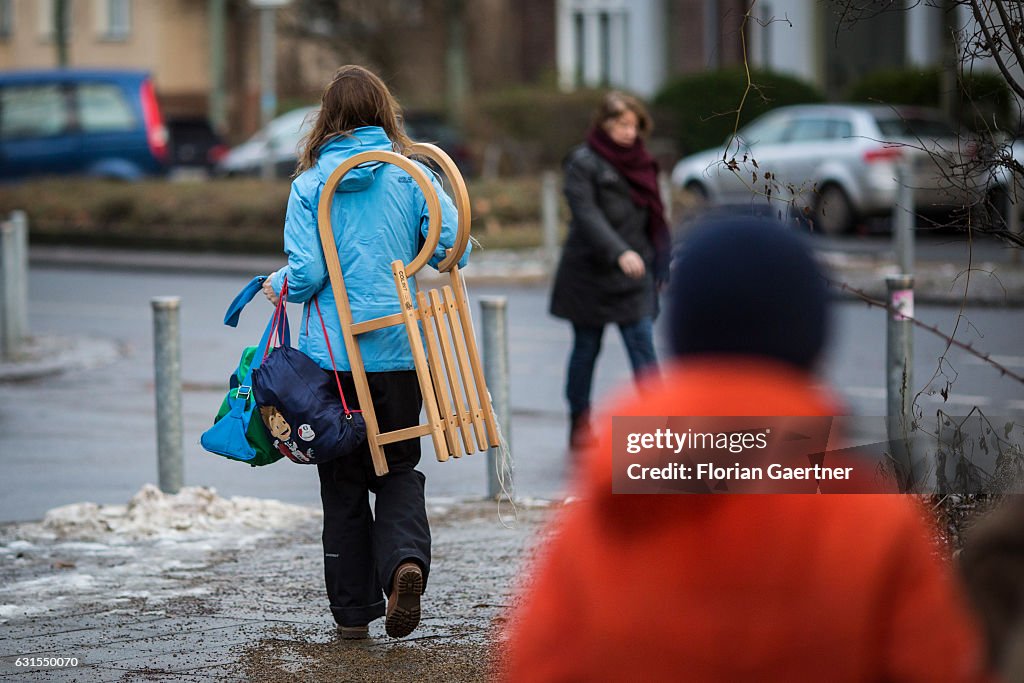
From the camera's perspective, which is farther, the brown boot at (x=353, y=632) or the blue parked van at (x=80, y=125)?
the blue parked van at (x=80, y=125)

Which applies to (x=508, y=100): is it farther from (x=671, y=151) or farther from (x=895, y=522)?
(x=895, y=522)

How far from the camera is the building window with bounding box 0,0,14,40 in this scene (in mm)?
49000

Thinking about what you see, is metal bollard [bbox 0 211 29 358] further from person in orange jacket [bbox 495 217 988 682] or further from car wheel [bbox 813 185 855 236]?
car wheel [bbox 813 185 855 236]

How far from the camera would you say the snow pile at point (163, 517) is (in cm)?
681

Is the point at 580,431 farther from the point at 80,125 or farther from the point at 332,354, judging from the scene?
the point at 80,125

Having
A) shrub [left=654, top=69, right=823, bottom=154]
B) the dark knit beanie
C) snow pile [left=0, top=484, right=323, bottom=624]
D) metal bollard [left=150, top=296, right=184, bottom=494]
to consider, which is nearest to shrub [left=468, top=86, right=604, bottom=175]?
shrub [left=654, top=69, right=823, bottom=154]

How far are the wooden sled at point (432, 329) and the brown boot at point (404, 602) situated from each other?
0.32 meters

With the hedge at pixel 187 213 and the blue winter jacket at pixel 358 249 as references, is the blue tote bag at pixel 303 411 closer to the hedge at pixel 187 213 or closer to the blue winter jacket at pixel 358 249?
the blue winter jacket at pixel 358 249

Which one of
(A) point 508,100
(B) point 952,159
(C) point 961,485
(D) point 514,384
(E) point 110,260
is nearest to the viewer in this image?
(B) point 952,159

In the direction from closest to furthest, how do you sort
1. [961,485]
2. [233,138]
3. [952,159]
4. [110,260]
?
[952,159] < [961,485] < [110,260] < [233,138]

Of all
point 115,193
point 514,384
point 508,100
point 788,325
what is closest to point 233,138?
point 508,100

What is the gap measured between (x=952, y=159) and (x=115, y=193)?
63.8 ft

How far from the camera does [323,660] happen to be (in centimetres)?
493

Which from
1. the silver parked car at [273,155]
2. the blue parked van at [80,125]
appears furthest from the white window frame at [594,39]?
the blue parked van at [80,125]
